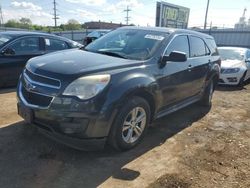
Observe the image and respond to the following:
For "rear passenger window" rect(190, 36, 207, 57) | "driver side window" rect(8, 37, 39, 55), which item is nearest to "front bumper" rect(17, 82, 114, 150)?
"rear passenger window" rect(190, 36, 207, 57)

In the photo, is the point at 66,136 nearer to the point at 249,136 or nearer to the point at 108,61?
the point at 108,61

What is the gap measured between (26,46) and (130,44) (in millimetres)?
3827

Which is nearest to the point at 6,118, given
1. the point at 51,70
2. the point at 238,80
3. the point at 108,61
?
the point at 51,70

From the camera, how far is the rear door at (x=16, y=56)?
6883 millimetres

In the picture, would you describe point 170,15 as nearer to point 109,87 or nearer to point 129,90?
point 129,90

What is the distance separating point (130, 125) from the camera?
156 inches

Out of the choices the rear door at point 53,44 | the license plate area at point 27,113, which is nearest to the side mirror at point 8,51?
the rear door at point 53,44

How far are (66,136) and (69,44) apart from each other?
17.6ft

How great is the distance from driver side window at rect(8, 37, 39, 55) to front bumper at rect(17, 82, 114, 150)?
4106 millimetres

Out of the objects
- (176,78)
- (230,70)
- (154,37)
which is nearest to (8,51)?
(154,37)

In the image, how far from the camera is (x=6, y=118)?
16.4 feet

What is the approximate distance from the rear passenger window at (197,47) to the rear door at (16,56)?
13.8ft

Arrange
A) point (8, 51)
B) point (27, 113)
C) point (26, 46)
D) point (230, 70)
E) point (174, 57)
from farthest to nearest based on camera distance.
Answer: point (230, 70), point (26, 46), point (8, 51), point (174, 57), point (27, 113)

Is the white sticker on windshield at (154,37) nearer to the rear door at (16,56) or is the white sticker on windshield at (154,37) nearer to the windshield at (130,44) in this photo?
the windshield at (130,44)
